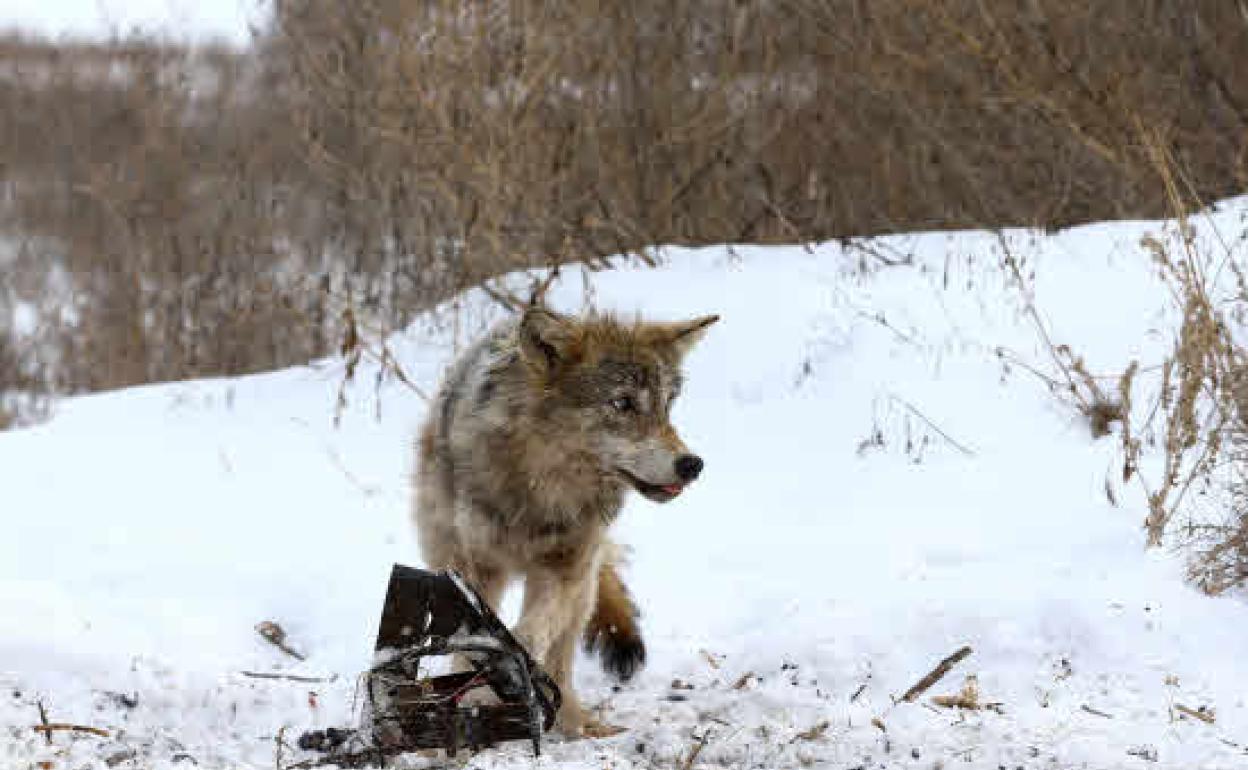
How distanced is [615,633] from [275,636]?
4.95ft

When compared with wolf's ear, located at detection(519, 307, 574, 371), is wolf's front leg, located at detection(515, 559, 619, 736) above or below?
below

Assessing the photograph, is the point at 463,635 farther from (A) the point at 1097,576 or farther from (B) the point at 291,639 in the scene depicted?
(A) the point at 1097,576

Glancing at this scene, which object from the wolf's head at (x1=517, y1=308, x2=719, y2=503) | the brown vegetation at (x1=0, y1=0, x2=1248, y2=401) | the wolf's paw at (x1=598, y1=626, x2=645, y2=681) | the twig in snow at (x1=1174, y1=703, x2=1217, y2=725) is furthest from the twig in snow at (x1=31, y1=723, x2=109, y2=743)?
the brown vegetation at (x1=0, y1=0, x2=1248, y2=401)

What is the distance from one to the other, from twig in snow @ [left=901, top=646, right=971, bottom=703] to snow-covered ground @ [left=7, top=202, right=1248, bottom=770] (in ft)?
0.14

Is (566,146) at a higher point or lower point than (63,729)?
higher

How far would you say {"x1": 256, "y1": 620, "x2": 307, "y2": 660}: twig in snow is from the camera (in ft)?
17.6

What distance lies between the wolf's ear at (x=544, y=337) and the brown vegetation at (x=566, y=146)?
4.31 m

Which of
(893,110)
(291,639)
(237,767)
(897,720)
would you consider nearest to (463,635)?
(237,767)

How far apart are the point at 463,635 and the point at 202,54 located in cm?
1112

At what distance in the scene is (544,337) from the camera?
14.4ft

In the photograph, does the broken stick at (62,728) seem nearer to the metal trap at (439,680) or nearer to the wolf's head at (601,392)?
the metal trap at (439,680)

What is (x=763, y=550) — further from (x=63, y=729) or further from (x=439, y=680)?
(x=63, y=729)

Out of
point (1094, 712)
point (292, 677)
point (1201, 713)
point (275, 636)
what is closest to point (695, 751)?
point (1094, 712)

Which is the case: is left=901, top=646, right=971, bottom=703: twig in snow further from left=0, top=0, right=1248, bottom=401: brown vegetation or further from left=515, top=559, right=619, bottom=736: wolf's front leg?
left=0, top=0, right=1248, bottom=401: brown vegetation
